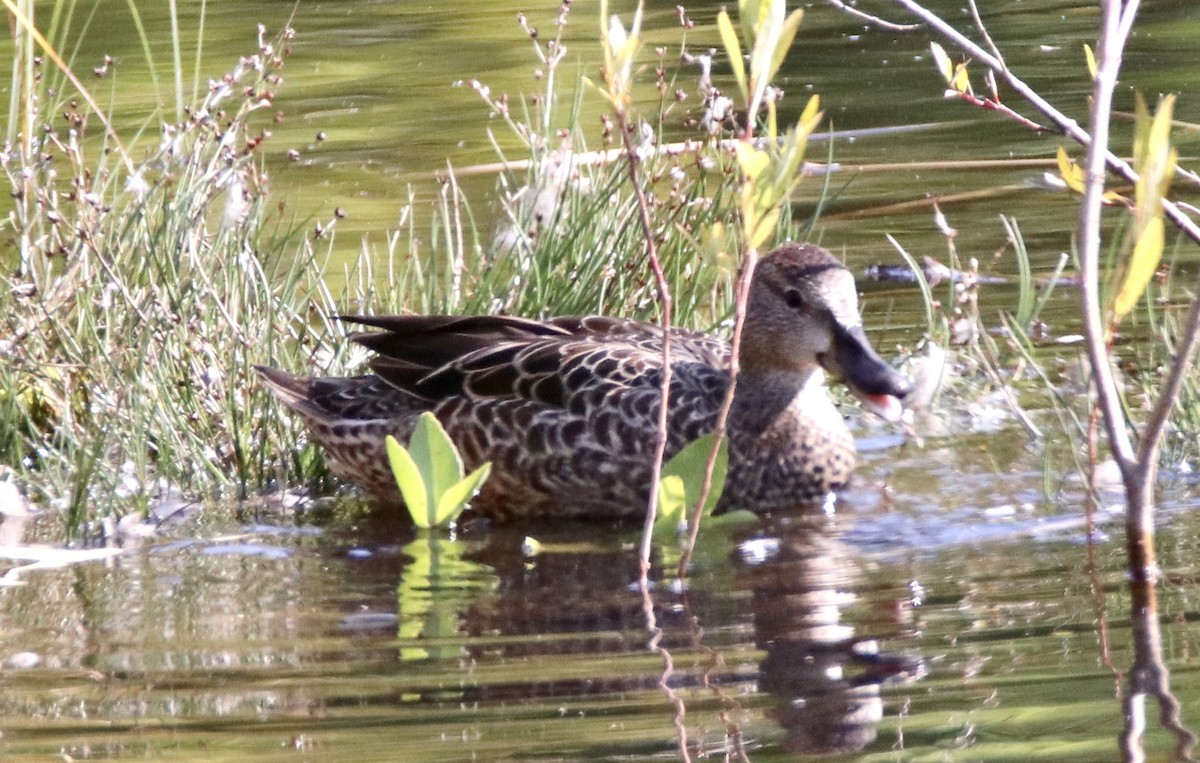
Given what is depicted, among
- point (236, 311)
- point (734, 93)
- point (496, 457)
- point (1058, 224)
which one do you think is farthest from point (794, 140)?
point (734, 93)

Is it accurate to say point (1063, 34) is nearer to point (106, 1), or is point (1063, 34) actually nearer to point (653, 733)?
point (106, 1)

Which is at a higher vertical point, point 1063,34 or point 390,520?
point 1063,34

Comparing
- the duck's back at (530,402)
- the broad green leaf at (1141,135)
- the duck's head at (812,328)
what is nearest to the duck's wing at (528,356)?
the duck's back at (530,402)

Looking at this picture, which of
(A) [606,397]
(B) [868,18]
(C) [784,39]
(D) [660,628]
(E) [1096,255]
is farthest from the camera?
(A) [606,397]

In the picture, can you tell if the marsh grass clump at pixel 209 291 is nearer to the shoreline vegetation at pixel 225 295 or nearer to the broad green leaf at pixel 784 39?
the shoreline vegetation at pixel 225 295

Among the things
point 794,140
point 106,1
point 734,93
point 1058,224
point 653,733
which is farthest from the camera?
point 106,1

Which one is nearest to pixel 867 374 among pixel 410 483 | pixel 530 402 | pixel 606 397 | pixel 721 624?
pixel 606 397

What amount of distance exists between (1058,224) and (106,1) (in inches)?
355

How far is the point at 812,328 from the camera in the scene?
20.2 ft

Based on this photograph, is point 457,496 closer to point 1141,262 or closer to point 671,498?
point 671,498

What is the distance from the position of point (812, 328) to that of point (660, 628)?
1.94 metres

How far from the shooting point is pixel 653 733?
140 inches

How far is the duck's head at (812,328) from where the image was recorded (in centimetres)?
593

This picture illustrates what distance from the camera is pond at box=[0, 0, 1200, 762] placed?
3.58 meters
